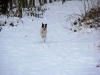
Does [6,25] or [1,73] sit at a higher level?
[6,25]

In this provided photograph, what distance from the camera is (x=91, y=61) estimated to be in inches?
262

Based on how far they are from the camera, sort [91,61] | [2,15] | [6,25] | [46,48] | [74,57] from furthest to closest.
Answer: [2,15] < [6,25] < [46,48] < [74,57] < [91,61]

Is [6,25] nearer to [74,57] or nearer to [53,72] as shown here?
[74,57]

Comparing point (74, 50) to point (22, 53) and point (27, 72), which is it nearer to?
point (22, 53)

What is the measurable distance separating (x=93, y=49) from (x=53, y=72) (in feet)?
9.93

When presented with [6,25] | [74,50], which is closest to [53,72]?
[74,50]

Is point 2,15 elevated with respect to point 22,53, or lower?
elevated

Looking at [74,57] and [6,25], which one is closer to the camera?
[74,57]

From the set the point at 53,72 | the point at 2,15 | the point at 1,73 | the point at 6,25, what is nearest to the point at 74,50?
the point at 53,72

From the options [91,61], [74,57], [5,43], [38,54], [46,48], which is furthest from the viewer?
[5,43]

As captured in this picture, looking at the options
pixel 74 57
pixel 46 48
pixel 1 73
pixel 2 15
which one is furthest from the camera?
pixel 2 15

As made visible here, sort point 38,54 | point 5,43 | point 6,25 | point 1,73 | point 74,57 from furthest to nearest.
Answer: point 6,25
point 5,43
point 38,54
point 74,57
point 1,73

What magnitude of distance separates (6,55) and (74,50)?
9.71ft

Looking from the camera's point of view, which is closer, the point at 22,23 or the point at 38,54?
the point at 38,54
